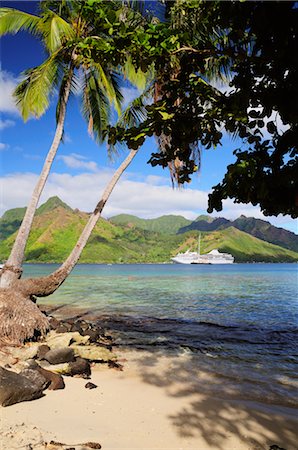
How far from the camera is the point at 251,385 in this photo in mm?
7473

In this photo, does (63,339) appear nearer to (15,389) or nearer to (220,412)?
(15,389)

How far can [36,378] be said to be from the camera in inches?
238

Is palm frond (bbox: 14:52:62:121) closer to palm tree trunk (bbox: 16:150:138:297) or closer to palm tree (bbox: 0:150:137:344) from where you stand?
palm tree trunk (bbox: 16:150:138:297)

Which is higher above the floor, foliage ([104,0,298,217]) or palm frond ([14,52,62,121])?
palm frond ([14,52,62,121])

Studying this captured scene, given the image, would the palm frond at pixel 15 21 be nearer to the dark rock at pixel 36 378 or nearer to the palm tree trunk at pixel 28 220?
the palm tree trunk at pixel 28 220

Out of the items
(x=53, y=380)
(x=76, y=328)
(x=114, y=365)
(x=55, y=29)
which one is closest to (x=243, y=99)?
(x=53, y=380)

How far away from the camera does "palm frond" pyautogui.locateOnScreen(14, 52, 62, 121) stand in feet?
40.3

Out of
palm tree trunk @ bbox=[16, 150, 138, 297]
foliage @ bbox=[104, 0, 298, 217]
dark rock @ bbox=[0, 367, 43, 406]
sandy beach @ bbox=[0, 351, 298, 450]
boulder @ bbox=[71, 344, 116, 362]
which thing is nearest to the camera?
foliage @ bbox=[104, 0, 298, 217]

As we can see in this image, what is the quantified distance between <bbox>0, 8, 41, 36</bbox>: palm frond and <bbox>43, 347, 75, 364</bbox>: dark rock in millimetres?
11024

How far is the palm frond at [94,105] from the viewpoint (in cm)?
1498

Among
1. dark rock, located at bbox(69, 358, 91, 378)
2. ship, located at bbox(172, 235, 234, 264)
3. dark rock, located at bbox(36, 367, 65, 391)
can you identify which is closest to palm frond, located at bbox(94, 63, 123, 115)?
dark rock, located at bbox(69, 358, 91, 378)

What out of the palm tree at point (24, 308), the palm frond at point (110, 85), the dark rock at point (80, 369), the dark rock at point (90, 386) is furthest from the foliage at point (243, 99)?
the palm frond at point (110, 85)

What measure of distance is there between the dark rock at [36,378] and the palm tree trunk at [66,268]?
17.8ft

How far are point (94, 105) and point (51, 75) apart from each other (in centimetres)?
262
